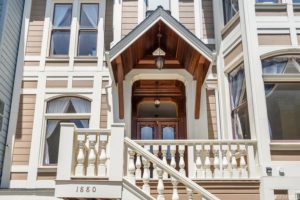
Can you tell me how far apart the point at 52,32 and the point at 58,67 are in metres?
1.04

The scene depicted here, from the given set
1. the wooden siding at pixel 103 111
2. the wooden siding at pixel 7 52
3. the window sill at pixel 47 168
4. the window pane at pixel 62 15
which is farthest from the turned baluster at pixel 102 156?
the window pane at pixel 62 15

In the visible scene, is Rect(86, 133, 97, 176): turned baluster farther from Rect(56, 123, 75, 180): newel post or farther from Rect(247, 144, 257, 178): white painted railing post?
Rect(247, 144, 257, 178): white painted railing post

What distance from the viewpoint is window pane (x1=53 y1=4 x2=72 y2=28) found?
8352 mm

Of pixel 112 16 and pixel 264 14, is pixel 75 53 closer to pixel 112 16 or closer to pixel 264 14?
pixel 112 16

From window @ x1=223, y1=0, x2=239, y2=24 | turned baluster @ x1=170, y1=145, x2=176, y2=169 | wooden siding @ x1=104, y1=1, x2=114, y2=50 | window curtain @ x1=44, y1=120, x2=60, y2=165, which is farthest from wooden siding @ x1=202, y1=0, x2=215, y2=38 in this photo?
window curtain @ x1=44, y1=120, x2=60, y2=165

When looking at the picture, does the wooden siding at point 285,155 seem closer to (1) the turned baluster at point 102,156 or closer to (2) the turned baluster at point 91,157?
(1) the turned baluster at point 102,156

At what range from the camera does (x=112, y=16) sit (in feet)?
27.3

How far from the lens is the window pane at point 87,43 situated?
8.13 metres

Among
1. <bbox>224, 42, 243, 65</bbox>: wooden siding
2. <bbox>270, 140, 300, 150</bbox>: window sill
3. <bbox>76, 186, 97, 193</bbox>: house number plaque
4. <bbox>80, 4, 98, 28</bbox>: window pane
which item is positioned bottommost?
<bbox>76, 186, 97, 193</bbox>: house number plaque

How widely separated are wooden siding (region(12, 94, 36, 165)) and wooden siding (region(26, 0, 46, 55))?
1238 mm

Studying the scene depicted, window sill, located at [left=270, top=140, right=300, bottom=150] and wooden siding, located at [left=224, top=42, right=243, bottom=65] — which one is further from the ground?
wooden siding, located at [left=224, top=42, right=243, bottom=65]

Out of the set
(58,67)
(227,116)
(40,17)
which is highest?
(40,17)

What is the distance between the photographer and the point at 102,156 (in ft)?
Result: 16.3

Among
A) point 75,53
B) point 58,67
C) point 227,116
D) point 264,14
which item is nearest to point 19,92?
Result: point 58,67
